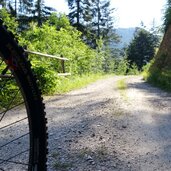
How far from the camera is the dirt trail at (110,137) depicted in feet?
12.6

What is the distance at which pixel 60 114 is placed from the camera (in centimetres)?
689

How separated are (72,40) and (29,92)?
21104mm

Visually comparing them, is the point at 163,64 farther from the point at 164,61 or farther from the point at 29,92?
the point at 29,92

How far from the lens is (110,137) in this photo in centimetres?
482

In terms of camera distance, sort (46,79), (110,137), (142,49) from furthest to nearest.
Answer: (142,49)
(46,79)
(110,137)

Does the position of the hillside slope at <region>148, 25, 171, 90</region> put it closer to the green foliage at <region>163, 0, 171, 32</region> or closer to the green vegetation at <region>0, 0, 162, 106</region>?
the green foliage at <region>163, 0, 171, 32</region>

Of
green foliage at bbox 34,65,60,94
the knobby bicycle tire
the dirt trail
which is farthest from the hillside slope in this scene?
the knobby bicycle tire

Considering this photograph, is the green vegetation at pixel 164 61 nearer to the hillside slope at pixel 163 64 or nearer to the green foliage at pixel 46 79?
the hillside slope at pixel 163 64

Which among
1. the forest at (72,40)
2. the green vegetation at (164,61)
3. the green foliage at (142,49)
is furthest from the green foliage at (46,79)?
the green foliage at (142,49)

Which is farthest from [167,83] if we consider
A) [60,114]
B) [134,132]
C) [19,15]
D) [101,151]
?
[19,15]

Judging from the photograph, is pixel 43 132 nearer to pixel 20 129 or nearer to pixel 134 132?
pixel 134 132

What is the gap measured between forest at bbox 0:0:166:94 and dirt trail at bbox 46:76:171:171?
71.4 inches

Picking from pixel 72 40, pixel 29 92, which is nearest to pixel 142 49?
pixel 72 40

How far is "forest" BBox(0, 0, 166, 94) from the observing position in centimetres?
1348
